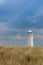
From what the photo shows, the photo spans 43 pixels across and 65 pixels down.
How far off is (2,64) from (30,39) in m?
22.3

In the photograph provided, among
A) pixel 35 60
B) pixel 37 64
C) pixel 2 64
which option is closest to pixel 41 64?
pixel 37 64

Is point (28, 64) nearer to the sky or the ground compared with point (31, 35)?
nearer to the ground

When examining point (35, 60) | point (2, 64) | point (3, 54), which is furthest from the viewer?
point (3, 54)

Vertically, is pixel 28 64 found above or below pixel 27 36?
below

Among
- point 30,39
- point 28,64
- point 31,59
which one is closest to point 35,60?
point 31,59

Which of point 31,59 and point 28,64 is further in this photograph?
point 31,59

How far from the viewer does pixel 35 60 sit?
1109 centimetres

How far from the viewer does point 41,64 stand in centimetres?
1021

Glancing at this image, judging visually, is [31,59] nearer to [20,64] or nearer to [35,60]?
[35,60]

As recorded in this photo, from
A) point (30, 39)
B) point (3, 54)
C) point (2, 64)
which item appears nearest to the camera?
point (2, 64)

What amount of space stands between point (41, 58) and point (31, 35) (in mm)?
20942

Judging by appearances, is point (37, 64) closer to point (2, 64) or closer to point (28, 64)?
point (28, 64)

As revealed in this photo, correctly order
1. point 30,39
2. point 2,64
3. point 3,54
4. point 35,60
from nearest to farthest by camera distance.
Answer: point 2,64, point 35,60, point 3,54, point 30,39

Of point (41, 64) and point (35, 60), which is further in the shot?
point (35, 60)
